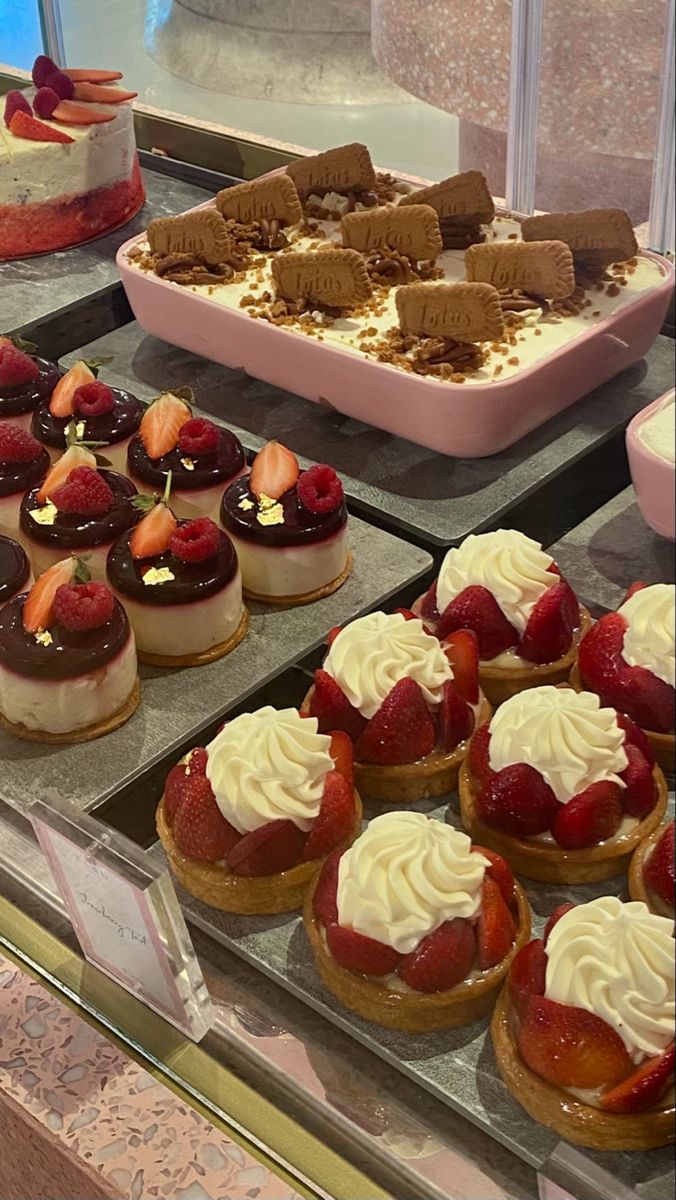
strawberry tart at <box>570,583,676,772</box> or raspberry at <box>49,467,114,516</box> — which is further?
raspberry at <box>49,467,114,516</box>

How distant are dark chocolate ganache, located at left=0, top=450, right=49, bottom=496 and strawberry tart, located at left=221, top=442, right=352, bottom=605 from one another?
272 mm

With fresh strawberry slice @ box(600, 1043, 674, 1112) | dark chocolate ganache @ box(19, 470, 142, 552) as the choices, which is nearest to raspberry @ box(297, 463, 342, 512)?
dark chocolate ganache @ box(19, 470, 142, 552)

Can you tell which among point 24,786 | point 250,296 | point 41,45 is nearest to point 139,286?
point 250,296

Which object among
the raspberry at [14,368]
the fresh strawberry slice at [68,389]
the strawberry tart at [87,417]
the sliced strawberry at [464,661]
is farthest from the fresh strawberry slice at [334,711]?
the raspberry at [14,368]

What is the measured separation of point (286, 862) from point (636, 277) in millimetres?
884

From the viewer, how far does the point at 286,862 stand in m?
1.26

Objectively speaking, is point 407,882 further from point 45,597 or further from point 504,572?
point 45,597

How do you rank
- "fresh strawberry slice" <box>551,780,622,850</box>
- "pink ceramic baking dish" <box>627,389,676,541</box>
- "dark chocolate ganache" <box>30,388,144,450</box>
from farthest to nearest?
"dark chocolate ganache" <box>30,388,144,450</box> < "fresh strawberry slice" <box>551,780,622,850</box> < "pink ceramic baking dish" <box>627,389,676,541</box>

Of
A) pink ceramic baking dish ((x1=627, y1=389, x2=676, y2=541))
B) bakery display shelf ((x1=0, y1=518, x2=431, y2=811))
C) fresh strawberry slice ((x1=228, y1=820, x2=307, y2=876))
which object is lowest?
bakery display shelf ((x1=0, y1=518, x2=431, y2=811))

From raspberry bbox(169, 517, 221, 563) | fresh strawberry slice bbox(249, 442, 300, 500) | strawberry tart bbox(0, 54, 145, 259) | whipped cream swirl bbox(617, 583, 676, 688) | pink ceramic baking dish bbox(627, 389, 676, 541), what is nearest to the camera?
pink ceramic baking dish bbox(627, 389, 676, 541)

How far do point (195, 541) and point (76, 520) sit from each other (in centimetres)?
18

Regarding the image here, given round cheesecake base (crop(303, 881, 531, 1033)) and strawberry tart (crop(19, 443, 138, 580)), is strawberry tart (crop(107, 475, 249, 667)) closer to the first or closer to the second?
strawberry tart (crop(19, 443, 138, 580))

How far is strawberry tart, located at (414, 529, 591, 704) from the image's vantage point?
1400 mm

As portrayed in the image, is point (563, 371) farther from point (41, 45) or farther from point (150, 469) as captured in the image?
point (41, 45)
